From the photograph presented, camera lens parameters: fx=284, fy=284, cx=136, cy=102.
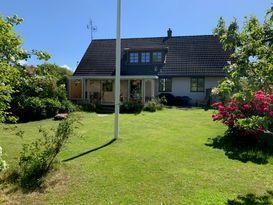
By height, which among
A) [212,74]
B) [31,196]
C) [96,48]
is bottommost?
[31,196]

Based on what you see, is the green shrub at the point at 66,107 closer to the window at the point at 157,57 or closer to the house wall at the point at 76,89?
the house wall at the point at 76,89

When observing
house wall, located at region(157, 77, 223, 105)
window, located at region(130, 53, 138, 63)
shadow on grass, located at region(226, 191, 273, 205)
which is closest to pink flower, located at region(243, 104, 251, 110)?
shadow on grass, located at region(226, 191, 273, 205)

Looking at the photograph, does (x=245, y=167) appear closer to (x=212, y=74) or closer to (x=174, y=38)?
(x=212, y=74)

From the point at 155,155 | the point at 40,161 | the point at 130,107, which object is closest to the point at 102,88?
the point at 130,107

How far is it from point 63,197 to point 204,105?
18746 mm

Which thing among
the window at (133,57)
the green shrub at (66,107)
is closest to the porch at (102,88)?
the window at (133,57)

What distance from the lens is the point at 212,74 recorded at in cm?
2392

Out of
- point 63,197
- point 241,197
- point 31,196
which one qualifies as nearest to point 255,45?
point 241,197

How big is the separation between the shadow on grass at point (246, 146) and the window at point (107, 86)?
1459cm

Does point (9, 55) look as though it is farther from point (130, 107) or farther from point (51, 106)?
point (130, 107)

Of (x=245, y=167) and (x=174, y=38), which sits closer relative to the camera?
(x=245, y=167)

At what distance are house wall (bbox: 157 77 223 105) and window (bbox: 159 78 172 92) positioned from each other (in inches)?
13.9

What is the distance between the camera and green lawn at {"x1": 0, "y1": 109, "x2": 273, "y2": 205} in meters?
5.27

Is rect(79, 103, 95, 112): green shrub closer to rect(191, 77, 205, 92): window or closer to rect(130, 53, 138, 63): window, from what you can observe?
rect(130, 53, 138, 63): window
